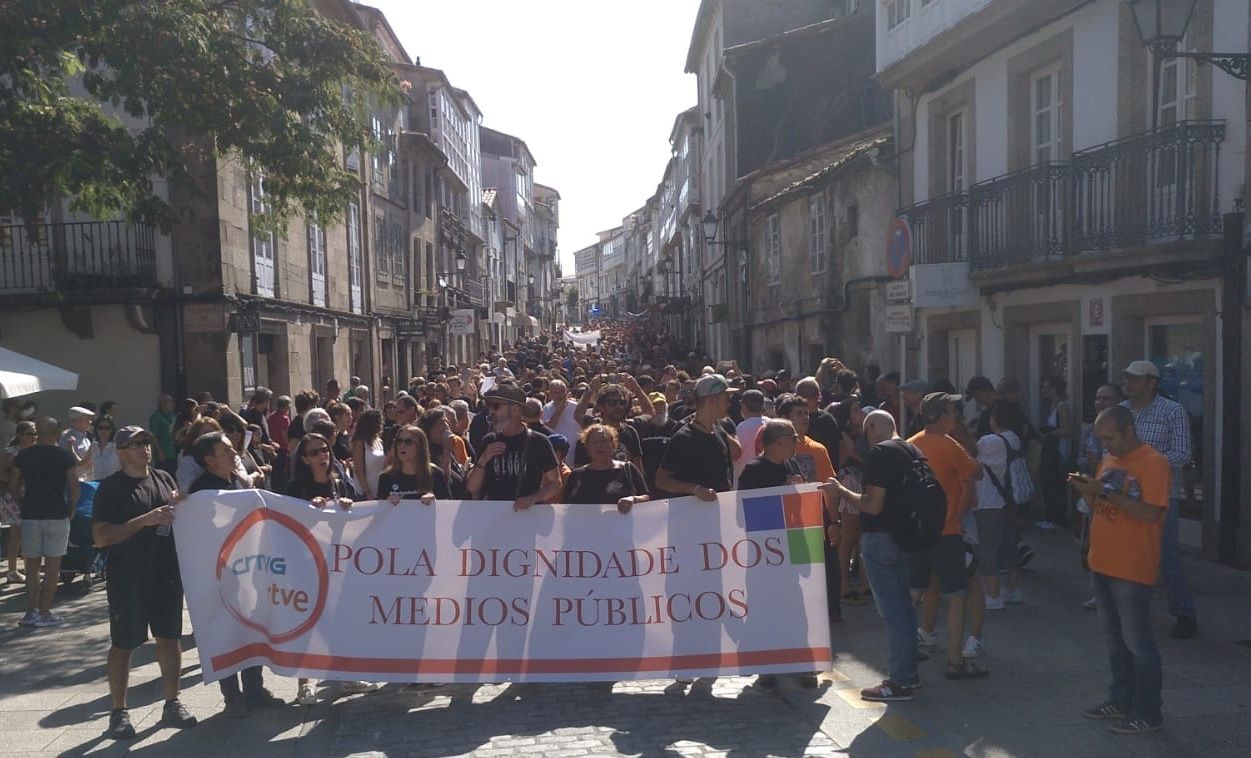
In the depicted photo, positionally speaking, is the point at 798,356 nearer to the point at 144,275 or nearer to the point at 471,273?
the point at 144,275

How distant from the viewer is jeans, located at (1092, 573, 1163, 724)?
5.48 m

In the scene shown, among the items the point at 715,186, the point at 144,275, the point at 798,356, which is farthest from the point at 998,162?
the point at 715,186

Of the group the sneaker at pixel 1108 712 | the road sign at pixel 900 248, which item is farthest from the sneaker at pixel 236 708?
the road sign at pixel 900 248

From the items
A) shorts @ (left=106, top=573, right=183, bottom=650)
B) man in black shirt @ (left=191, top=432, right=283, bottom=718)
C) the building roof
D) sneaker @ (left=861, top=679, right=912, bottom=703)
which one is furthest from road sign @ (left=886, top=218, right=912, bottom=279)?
shorts @ (left=106, top=573, right=183, bottom=650)

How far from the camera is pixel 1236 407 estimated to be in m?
9.37

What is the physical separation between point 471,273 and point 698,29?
642 inches

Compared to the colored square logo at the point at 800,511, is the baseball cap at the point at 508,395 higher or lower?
higher

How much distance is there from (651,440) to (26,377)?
21.2 ft

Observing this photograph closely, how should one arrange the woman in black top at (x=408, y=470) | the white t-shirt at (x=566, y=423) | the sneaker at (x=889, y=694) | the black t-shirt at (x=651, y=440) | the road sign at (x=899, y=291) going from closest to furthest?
the sneaker at (x=889, y=694)
the woman in black top at (x=408, y=470)
the black t-shirt at (x=651, y=440)
the white t-shirt at (x=566, y=423)
the road sign at (x=899, y=291)

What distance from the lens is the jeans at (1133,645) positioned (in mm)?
5477

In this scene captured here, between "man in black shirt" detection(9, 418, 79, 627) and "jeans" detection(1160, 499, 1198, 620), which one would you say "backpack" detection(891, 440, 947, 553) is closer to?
"jeans" detection(1160, 499, 1198, 620)

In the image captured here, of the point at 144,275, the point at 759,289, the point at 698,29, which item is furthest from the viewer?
the point at 698,29

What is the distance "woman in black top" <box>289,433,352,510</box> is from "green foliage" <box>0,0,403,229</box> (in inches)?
208

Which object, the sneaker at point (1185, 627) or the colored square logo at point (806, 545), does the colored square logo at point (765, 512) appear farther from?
the sneaker at point (1185, 627)
